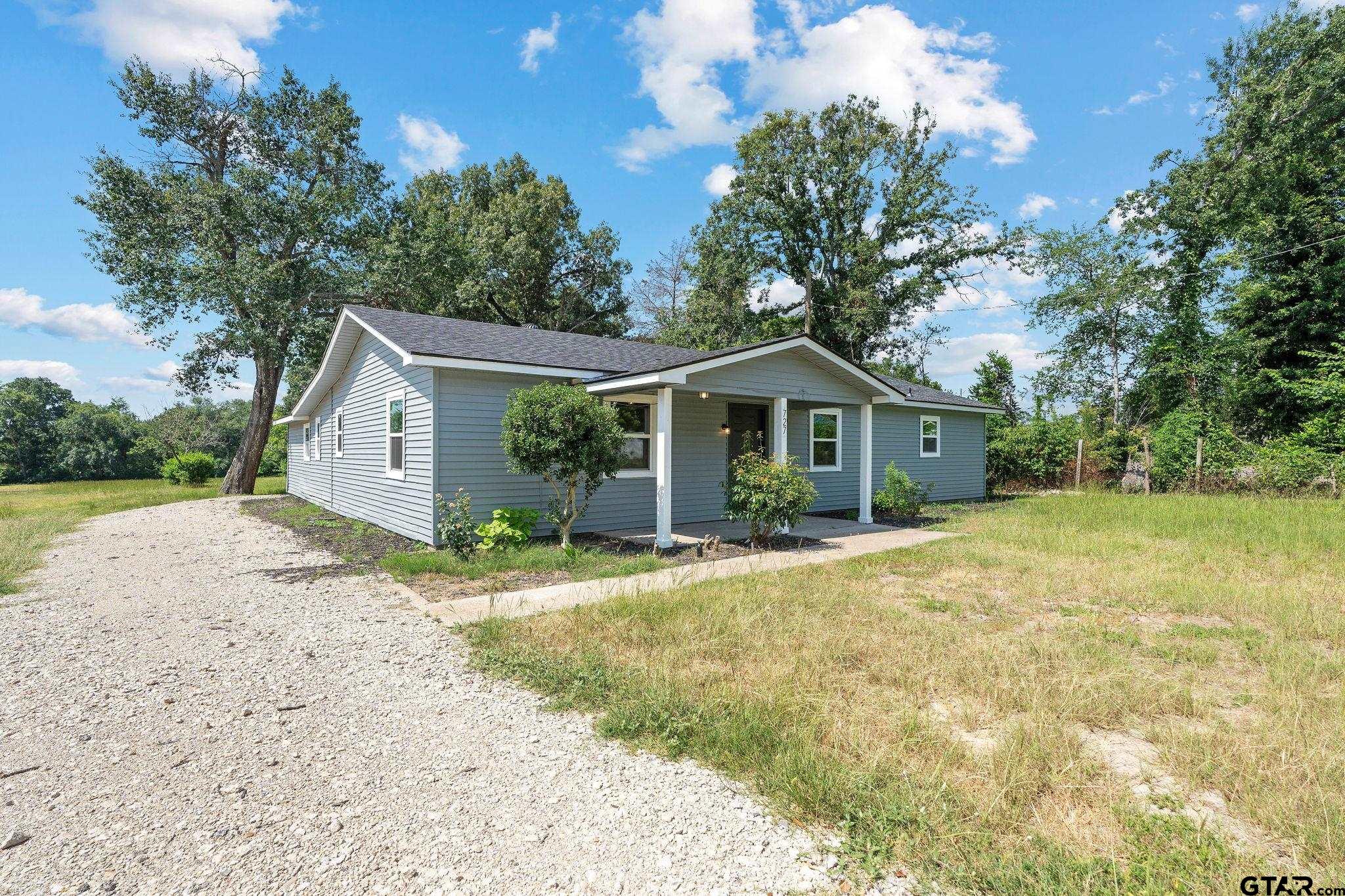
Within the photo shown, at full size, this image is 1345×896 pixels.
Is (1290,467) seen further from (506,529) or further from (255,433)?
(255,433)

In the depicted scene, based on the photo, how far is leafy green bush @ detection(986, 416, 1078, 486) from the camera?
18.9 meters

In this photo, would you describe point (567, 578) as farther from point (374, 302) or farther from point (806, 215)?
point (806, 215)

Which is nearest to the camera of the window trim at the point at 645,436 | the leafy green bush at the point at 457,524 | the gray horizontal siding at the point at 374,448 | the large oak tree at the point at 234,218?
the leafy green bush at the point at 457,524

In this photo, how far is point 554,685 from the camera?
3844 mm

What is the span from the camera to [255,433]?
68.3 feet

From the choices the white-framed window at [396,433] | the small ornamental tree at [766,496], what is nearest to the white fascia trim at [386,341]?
the white-framed window at [396,433]

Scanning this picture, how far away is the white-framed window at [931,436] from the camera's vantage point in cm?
1579

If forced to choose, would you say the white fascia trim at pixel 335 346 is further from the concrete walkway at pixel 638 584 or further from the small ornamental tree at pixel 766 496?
the small ornamental tree at pixel 766 496

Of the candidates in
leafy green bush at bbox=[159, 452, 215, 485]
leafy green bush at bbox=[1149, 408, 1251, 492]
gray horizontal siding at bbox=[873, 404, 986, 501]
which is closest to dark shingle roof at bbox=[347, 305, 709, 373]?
gray horizontal siding at bbox=[873, 404, 986, 501]

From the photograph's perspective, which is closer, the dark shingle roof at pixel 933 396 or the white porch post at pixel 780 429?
the white porch post at pixel 780 429

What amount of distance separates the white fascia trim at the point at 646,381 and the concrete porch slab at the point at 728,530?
2.51 metres

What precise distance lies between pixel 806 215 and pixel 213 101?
22982mm

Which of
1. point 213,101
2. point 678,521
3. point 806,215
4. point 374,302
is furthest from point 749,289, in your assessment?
point 213,101

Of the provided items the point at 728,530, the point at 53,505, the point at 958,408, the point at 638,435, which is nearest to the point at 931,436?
the point at 958,408
